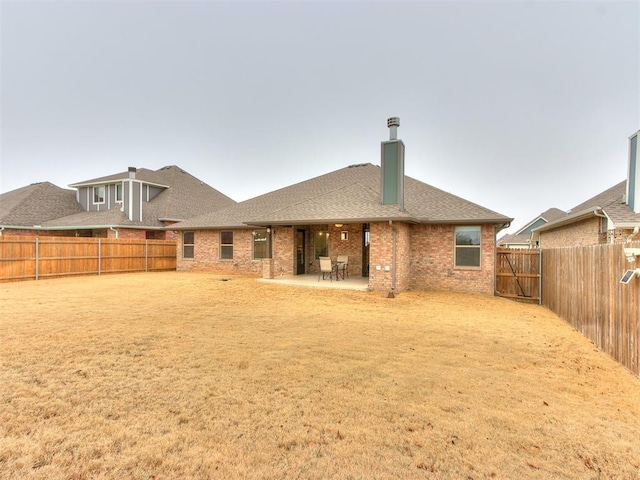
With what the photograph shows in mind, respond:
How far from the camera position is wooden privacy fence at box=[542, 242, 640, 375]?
177 inches

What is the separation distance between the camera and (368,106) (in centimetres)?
2008

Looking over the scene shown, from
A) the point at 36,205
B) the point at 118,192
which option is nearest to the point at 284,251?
the point at 118,192

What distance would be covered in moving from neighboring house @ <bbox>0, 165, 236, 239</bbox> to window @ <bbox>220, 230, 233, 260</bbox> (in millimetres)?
5363

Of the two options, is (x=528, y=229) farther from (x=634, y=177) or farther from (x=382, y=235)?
(x=382, y=235)

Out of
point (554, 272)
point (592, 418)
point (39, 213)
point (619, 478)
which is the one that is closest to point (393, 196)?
point (554, 272)

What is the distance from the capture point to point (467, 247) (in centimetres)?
1217

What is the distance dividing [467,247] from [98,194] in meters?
25.8

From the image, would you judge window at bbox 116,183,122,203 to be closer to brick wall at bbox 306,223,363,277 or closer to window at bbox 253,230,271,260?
window at bbox 253,230,271,260

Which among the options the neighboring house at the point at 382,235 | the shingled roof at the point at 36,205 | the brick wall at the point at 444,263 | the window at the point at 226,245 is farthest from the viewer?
the shingled roof at the point at 36,205

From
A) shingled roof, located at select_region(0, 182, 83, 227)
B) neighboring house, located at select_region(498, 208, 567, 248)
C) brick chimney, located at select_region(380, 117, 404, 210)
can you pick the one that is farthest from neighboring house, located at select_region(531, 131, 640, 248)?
shingled roof, located at select_region(0, 182, 83, 227)

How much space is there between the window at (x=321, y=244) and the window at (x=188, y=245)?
7.52 meters

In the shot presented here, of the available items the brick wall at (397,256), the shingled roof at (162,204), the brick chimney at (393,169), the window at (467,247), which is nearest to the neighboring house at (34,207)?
the shingled roof at (162,204)

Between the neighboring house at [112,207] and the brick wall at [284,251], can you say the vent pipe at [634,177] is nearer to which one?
the brick wall at [284,251]

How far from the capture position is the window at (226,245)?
16.9m
